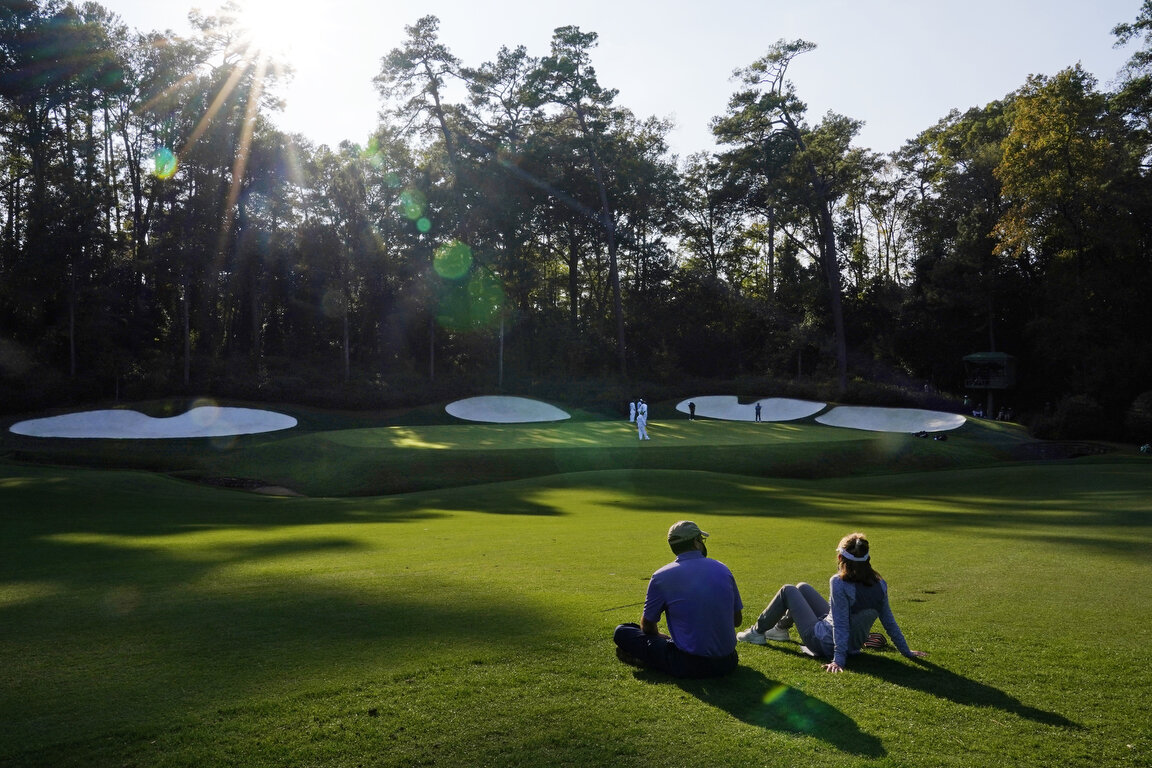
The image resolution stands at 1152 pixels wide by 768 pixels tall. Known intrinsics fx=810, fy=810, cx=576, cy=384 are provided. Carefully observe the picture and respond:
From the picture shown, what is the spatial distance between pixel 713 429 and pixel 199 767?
3230cm

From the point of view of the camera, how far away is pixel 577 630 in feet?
24.6

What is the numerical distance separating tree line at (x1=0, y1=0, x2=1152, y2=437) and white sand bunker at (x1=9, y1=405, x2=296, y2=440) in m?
3.78

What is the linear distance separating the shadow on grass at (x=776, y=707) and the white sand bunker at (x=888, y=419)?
35.8 m

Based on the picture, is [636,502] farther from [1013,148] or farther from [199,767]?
[1013,148]

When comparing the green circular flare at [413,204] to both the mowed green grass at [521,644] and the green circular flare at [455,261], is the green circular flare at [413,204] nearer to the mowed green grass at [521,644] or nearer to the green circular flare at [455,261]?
the green circular flare at [455,261]

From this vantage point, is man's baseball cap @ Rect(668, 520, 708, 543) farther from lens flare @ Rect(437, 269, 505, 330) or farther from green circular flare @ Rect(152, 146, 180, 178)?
green circular flare @ Rect(152, 146, 180, 178)

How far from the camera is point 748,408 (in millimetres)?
46062

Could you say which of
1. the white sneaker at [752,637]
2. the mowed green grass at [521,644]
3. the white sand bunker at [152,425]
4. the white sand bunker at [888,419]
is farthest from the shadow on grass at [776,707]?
the white sand bunker at [888,419]

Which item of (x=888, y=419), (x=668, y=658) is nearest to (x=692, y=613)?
(x=668, y=658)

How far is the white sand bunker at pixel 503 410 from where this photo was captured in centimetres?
4222

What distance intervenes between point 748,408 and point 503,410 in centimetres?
1395

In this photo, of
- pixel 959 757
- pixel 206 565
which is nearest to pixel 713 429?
pixel 206 565

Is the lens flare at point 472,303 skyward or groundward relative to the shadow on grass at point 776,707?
skyward

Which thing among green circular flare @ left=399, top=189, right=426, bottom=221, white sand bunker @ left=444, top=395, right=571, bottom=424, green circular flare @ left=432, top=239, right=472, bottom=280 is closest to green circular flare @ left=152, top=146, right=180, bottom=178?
green circular flare @ left=399, top=189, right=426, bottom=221
